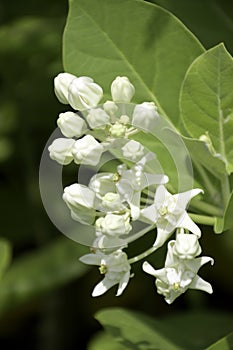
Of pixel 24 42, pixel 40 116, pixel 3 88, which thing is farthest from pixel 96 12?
pixel 3 88

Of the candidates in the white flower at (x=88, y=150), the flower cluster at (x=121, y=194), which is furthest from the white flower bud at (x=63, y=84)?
the white flower at (x=88, y=150)

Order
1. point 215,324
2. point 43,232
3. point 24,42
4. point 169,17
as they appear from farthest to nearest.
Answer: point 43,232, point 24,42, point 215,324, point 169,17

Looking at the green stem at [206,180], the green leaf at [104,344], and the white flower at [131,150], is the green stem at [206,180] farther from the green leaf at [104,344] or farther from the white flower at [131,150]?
the green leaf at [104,344]

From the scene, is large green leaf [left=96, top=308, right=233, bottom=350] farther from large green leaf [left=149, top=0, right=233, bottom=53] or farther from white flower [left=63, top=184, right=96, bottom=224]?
large green leaf [left=149, top=0, right=233, bottom=53]

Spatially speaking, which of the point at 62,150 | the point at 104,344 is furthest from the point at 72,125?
the point at 104,344

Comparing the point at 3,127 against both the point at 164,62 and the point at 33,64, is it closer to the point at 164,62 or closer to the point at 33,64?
the point at 33,64

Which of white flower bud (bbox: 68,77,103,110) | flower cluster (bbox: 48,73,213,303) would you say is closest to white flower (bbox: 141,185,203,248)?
flower cluster (bbox: 48,73,213,303)

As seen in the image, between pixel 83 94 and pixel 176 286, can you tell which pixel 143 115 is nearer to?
pixel 83 94
